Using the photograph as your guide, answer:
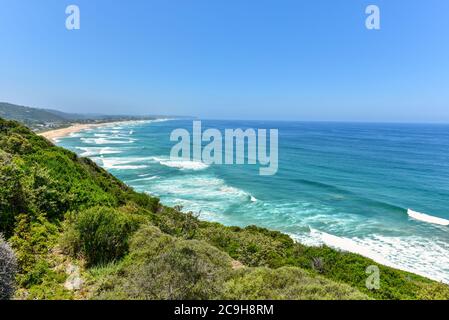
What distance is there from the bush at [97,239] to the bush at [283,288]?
13.9ft

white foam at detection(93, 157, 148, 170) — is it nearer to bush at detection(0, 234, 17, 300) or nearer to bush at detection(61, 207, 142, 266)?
bush at detection(61, 207, 142, 266)

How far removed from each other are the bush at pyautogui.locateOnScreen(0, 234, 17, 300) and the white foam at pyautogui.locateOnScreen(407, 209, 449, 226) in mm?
32297

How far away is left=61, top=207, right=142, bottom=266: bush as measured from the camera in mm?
9188

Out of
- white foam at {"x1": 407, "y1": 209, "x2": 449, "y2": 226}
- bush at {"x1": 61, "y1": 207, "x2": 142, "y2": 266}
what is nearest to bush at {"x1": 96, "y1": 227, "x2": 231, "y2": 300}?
bush at {"x1": 61, "y1": 207, "x2": 142, "y2": 266}

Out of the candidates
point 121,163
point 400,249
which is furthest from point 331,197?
point 121,163

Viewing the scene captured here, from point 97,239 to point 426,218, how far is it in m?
30.7

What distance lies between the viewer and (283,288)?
662cm

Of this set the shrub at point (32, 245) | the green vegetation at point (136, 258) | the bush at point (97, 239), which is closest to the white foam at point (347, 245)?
the green vegetation at point (136, 258)

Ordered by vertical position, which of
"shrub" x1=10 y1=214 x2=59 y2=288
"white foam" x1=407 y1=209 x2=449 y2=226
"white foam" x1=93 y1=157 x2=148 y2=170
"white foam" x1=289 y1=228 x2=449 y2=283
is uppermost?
"shrub" x1=10 y1=214 x2=59 y2=288

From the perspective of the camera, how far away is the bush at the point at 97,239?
9.19 meters

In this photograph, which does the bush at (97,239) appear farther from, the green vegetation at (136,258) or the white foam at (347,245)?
the white foam at (347,245)

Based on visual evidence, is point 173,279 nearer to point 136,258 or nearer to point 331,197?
point 136,258
